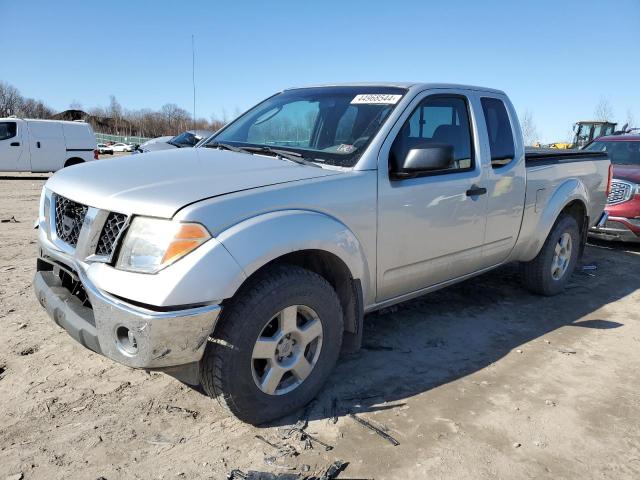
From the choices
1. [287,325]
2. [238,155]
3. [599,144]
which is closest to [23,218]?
[238,155]

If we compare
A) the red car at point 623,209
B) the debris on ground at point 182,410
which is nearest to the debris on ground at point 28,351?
the debris on ground at point 182,410

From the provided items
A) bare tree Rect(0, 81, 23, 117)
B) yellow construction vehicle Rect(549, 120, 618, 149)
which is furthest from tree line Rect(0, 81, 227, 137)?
yellow construction vehicle Rect(549, 120, 618, 149)

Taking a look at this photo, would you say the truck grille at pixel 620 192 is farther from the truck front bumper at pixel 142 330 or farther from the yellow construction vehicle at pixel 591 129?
the yellow construction vehicle at pixel 591 129

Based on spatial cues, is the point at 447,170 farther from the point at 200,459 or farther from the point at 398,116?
the point at 200,459

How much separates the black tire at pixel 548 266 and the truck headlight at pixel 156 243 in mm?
3575

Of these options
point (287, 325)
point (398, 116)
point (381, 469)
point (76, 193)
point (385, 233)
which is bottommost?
point (381, 469)

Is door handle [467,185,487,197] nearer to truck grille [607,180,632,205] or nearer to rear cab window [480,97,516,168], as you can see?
rear cab window [480,97,516,168]

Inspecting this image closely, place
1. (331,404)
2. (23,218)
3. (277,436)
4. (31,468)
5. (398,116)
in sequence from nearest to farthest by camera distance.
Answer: (31,468) → (277,436) → (331,404) → (398,116) → (23,218)

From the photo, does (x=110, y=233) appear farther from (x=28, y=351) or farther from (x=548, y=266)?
(x=548, y=266)

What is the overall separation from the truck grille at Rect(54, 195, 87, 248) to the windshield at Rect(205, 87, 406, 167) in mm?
1233

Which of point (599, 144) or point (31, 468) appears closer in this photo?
point (31, 468)

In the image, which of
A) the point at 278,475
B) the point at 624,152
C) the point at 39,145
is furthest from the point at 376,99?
the point at 39,145

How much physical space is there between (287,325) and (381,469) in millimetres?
820

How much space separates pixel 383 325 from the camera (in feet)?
13.5
